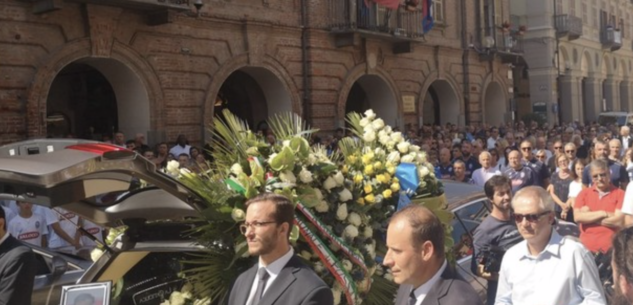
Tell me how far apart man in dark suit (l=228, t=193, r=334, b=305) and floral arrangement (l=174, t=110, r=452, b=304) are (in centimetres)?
66

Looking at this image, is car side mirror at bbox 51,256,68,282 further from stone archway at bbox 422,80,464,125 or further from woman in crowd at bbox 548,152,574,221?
stone archway at bbox 422,80,464,125

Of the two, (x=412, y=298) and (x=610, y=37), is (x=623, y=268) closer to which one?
(x=412, y=298)

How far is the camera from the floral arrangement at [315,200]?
4340 millimetres

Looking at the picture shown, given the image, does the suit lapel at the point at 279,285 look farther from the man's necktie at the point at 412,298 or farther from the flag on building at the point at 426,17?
the flag on building at the point at 426,17

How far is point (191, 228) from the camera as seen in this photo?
4.53 meters

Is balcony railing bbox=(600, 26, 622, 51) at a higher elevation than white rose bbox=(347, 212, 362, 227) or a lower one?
higher

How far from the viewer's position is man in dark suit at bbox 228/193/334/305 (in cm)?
343

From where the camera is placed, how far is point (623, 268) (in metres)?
2.57

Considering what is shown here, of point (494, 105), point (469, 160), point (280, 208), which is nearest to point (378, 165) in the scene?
point (280, 208)

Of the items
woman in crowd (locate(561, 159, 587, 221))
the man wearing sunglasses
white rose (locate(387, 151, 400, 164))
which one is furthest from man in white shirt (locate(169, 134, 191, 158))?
the man wearing sunglasses

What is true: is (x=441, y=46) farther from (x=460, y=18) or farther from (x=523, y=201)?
(x=523, y=201)

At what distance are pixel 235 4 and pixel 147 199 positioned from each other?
13151 millimetres

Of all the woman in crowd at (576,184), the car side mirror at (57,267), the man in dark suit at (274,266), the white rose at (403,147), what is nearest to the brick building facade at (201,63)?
the car side mirror at (57,267)

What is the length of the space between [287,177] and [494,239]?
1.88m
